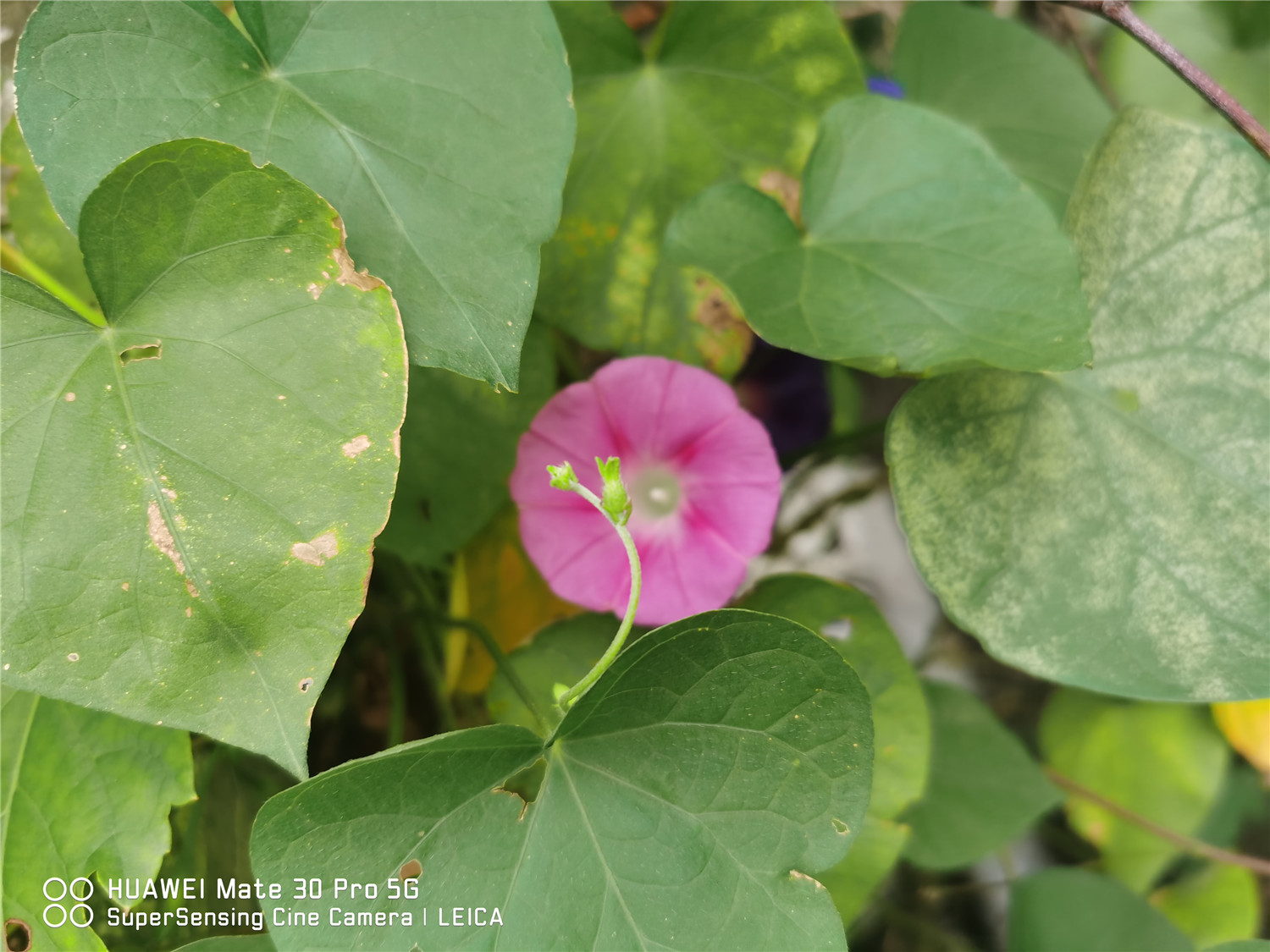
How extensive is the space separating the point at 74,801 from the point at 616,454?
41 centimetres

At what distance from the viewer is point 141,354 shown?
44 cm

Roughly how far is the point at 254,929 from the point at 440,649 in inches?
9.3

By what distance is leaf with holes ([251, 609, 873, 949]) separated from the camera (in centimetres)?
45

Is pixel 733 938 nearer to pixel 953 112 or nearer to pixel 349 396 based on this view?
pixel 349 396

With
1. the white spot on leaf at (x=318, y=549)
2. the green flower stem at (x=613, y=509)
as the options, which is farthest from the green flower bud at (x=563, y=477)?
the white spot on leaf at (x=318, y=549)

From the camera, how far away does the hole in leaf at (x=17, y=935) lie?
20.2 inches

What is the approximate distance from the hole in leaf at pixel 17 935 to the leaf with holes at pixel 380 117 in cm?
41

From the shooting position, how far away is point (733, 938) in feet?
1.52

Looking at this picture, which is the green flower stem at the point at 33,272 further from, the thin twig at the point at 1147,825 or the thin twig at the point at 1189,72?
the thin twig at the point at 1147,825

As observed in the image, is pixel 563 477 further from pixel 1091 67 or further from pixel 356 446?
pixel 1091 67

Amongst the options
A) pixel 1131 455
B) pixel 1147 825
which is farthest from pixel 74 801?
pixel 1147 825

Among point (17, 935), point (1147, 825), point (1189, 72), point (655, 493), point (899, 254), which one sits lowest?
point (1147, 825)

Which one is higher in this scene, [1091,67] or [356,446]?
[1091,67]

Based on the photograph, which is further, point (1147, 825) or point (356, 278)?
point (1147, 825)
